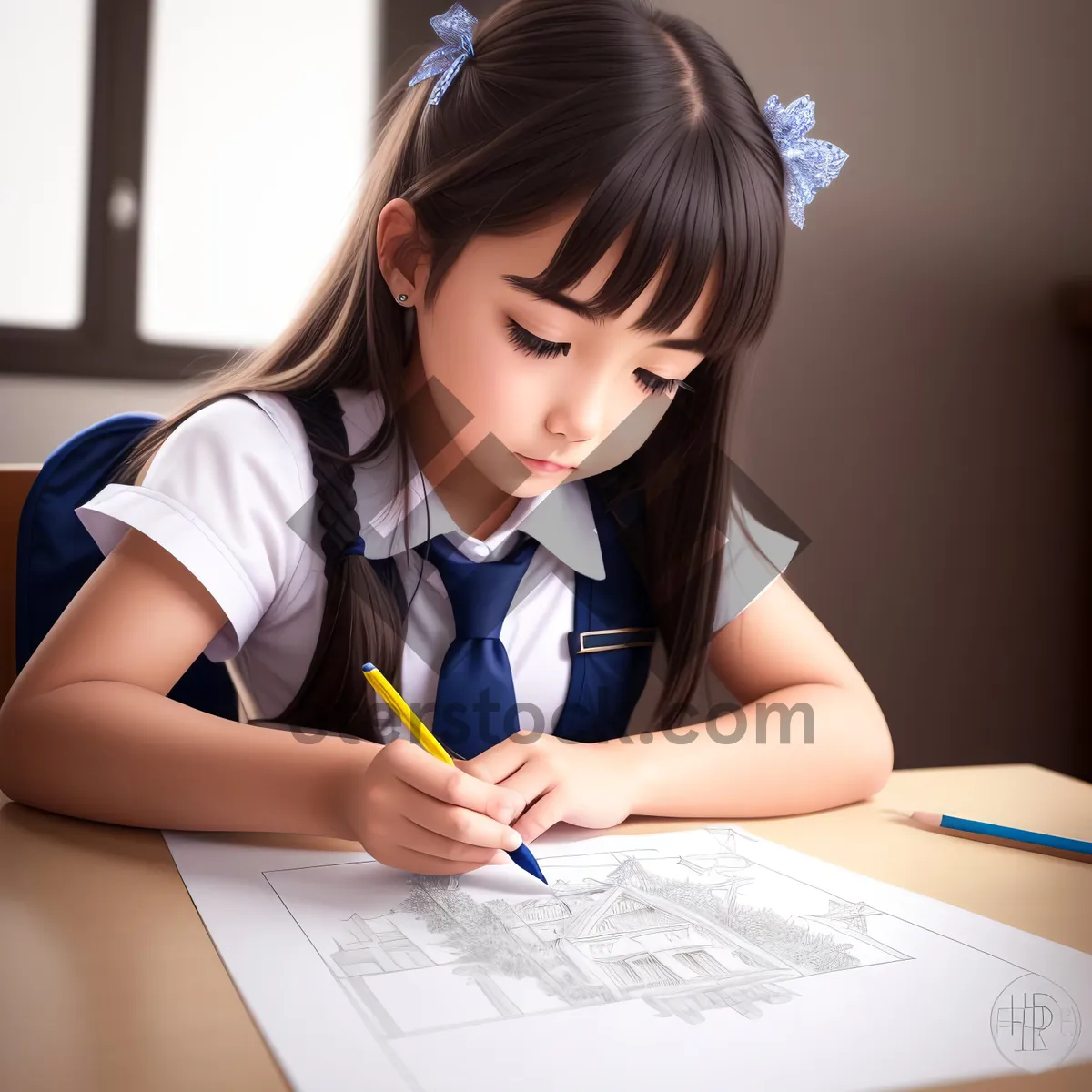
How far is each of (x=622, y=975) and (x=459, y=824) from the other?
0.36ft

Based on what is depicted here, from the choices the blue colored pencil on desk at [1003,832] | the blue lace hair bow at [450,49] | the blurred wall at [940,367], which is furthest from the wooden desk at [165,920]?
the blurred wall at [940,367]

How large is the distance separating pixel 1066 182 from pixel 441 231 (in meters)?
1.45

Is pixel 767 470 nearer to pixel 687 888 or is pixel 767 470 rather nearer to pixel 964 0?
pixel 964 0

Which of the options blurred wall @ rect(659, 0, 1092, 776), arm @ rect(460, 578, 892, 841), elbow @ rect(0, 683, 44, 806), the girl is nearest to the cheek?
the girl

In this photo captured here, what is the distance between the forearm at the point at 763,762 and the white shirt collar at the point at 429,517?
193 millimetres

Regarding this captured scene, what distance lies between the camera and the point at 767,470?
5.15 feet

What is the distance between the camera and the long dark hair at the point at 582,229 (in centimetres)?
64

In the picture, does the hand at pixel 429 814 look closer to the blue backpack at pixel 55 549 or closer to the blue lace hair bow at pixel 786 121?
the blue backpack at pixel 55 549

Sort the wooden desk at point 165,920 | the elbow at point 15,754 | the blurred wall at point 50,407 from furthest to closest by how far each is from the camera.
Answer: the blurred wall at point 50,407 → the elbow at point 15,754 → the wooden desk at point 165,920

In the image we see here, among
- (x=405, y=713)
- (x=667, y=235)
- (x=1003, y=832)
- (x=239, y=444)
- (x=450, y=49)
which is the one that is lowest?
(x=1003, y=832)

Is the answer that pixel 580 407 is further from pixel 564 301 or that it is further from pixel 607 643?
pixel 607 643

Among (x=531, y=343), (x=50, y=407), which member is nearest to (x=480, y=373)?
(x=531, y=343)

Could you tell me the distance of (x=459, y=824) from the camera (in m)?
0.48

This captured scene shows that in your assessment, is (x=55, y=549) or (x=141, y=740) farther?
(x=55, y=549)
